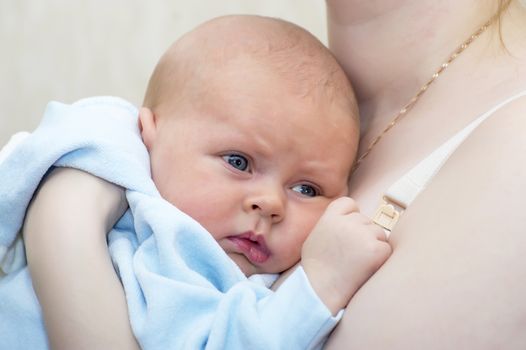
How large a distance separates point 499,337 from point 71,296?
38 cm

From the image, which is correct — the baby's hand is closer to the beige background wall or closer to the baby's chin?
the baby's chin

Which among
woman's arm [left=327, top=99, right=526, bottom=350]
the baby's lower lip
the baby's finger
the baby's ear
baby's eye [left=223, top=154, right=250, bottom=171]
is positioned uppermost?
woman's arm [left=327, top=99, right=526, bottom=350]

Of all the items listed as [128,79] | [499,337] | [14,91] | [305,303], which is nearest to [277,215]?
[305,303]

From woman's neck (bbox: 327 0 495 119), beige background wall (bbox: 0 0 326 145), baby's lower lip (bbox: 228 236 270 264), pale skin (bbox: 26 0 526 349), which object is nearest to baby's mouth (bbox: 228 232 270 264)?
baby's lower lip (bbox: 228 236 270 264)

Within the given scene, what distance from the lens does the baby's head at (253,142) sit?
0.85 m

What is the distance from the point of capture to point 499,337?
2.04 feet

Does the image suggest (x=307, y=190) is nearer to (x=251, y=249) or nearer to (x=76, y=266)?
(x=251, y=249)

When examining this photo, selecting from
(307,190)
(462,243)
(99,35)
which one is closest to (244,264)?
(307,190)

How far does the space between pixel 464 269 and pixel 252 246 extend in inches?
11.3

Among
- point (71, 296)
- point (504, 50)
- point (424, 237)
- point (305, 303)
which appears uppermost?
point (504, 50)

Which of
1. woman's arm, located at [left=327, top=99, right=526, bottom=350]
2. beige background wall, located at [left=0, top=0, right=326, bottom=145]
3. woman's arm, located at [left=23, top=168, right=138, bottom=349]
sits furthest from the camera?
beige background wall, located at [left=0, top=0, right=326, bottom=145]

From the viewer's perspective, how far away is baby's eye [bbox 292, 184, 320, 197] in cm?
91

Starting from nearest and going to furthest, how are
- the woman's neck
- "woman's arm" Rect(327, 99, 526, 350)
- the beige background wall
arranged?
"woman's arm" Rect(327, 99, 526, 350) < the woman's neck < the beige background wall

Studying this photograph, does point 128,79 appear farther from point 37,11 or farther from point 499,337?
point 499,337
